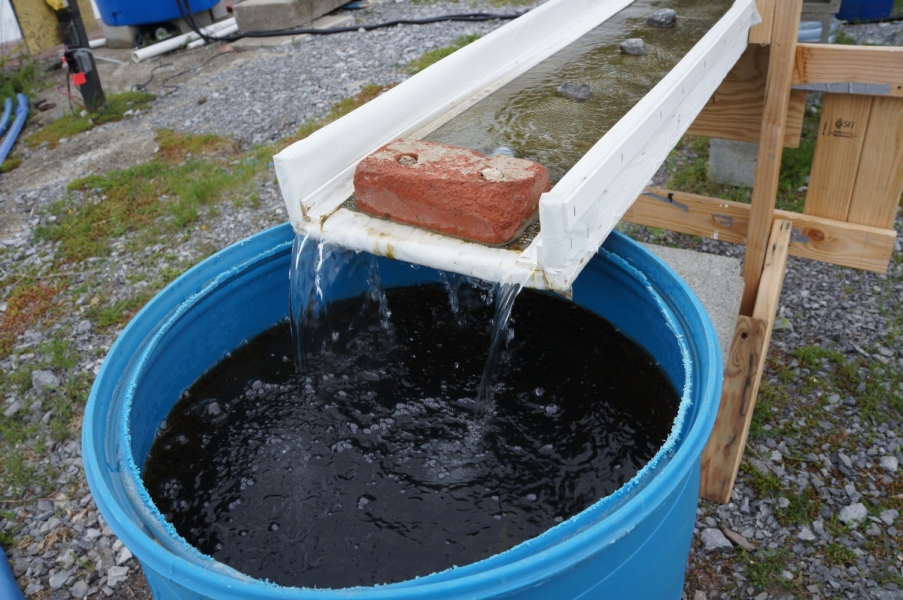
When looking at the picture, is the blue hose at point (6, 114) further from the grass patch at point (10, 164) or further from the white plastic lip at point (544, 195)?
the white plastic lip at point (544, 195)

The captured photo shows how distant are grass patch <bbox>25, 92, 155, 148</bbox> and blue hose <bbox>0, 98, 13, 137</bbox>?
0.70ft

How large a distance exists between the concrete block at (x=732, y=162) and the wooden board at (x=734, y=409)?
1818 millimetres

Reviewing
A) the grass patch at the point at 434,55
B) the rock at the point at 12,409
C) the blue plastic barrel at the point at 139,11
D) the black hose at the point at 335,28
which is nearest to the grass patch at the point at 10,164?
the black hose at the point at 335,28

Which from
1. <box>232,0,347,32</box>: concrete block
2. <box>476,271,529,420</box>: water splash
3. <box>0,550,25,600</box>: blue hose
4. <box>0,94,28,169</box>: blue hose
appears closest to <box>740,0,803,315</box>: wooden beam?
<box>476,271,529,420</box>: water splash

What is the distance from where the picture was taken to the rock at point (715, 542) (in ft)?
7.12

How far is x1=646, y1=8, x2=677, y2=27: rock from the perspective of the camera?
8.11 feet

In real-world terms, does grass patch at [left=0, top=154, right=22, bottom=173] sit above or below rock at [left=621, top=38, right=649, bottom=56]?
below

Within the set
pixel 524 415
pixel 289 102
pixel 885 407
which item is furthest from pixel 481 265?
pixel 289 102

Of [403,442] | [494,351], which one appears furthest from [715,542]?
[403,442]

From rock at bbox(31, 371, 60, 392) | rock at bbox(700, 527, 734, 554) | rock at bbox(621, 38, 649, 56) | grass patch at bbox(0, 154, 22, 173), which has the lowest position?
rock at bbox(700, 527, 734, 554)

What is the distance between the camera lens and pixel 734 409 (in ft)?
7.36

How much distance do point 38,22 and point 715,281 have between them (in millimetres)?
5280

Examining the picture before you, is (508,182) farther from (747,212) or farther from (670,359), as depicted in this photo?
(747,212)

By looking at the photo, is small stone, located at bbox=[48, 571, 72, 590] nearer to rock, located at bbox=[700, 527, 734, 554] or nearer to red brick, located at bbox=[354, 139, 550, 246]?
red brick, located at bbox=[354, 139, 550, 246]
